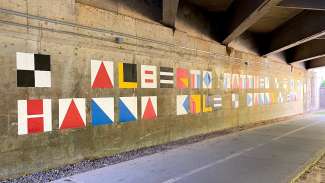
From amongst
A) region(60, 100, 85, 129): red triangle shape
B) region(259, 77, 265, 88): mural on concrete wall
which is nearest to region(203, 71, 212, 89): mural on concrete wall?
region(259, 77, 265, 88): mural on concrete wall

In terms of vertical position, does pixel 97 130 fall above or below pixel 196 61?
below

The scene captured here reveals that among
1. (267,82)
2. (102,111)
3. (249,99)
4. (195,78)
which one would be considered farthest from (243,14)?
(267,82)

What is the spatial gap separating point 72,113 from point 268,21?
1061 cm

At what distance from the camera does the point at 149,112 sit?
909 cm

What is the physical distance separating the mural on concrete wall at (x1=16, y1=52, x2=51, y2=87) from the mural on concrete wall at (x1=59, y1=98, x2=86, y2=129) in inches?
22.6

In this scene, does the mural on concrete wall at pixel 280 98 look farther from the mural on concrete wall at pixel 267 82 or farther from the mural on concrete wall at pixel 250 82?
the mural on concrete wall at pixel 250 82

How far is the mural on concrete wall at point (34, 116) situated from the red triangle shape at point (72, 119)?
0.39 meters

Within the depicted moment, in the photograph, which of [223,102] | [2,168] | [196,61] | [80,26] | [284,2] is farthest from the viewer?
[223,102]

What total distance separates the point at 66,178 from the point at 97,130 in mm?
1806

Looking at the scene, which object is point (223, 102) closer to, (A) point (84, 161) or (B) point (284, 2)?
(B) point (284, 2)

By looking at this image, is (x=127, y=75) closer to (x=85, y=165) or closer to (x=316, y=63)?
(x=85, y=165)

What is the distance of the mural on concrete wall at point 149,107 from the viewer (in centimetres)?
884

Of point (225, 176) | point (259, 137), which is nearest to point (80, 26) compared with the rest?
point (225, 176)

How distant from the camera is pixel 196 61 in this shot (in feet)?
38.0
